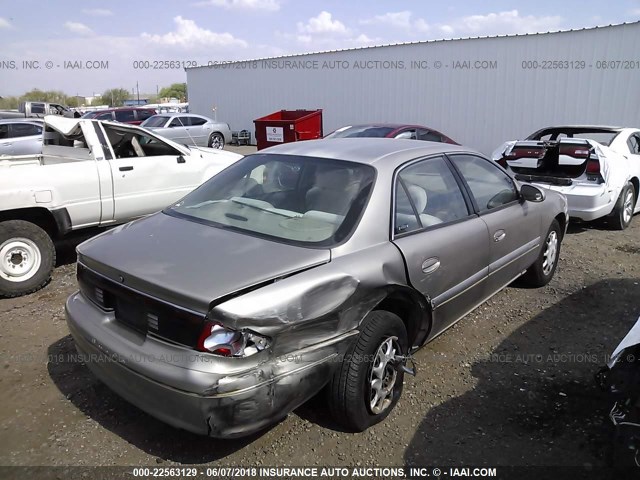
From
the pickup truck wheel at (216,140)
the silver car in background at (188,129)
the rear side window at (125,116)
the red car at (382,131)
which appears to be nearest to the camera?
the red car at (382,131)

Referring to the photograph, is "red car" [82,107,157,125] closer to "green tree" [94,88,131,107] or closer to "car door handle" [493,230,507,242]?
"car door handle" [493,230,507,242]

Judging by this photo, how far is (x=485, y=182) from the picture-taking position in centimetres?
396

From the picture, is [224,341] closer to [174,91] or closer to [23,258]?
[23,258]

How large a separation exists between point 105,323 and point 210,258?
70cm

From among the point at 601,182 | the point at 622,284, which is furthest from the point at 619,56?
the point at 622,284

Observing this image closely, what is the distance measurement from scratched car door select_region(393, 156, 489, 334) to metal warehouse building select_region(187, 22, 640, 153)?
38.6 ft

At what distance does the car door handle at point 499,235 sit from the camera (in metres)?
3.73

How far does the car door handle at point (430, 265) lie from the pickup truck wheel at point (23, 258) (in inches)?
149

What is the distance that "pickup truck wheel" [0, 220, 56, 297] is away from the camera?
463 centimetres

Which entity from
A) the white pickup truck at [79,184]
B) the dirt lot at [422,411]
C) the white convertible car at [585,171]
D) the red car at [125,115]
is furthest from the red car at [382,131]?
the red car at [125,115]

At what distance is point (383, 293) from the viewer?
268cm

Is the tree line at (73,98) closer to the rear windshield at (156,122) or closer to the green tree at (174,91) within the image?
the green tree at (174,91)

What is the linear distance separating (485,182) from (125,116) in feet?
54.3

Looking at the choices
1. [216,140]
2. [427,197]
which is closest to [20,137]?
[216,140]
